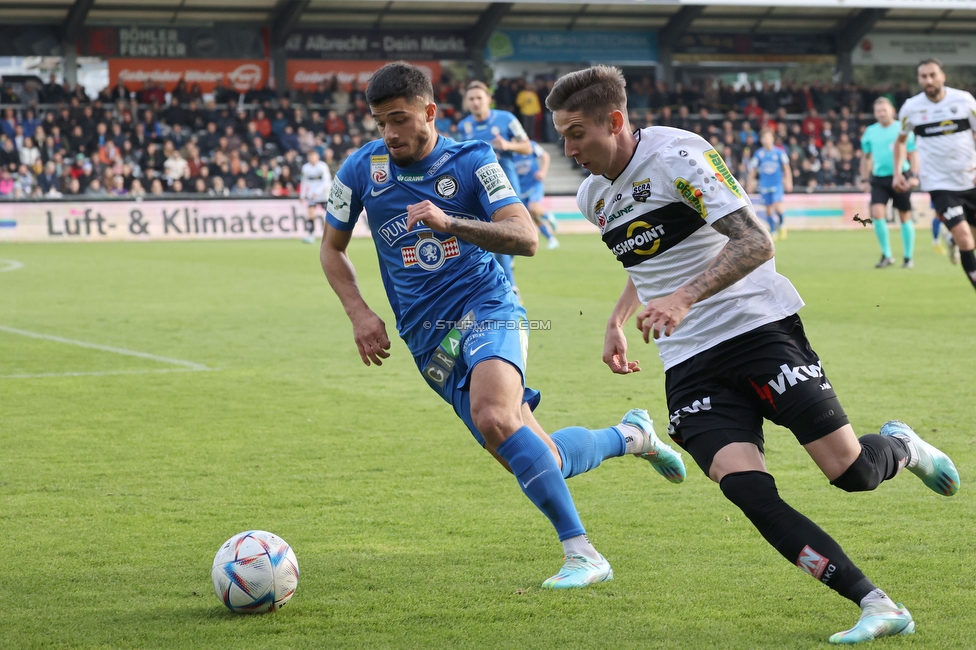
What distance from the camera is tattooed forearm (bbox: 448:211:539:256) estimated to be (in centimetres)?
402

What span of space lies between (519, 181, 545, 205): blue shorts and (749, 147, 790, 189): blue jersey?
8657 millimetres

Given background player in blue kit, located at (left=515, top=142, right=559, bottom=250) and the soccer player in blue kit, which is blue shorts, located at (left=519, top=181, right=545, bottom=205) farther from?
the soccer player in blue kit

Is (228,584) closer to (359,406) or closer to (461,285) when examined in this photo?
(461,285)

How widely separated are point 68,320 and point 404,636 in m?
9.76

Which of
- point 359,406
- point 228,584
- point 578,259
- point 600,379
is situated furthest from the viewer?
point 578,259

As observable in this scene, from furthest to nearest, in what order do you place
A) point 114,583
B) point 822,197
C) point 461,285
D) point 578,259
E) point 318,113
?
1. point 318,113
2. point 822,197
3. point 578,259
4. point 461,285
5. point 114,583

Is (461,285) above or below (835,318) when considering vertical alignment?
above

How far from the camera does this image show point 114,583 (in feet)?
13.2

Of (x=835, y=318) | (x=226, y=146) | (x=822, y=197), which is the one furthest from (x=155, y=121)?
(x=835, y=318)

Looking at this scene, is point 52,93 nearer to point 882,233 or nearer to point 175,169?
point 175,169

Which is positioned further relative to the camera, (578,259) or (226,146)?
(226,146)

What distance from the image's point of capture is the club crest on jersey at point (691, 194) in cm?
356

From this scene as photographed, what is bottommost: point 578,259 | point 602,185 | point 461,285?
point 578,259

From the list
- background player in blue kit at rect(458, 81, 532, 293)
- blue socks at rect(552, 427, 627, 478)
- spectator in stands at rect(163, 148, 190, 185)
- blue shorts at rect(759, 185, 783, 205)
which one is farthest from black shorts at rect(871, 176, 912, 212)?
spectator in stands at rect(163, 148, 190, 185)
